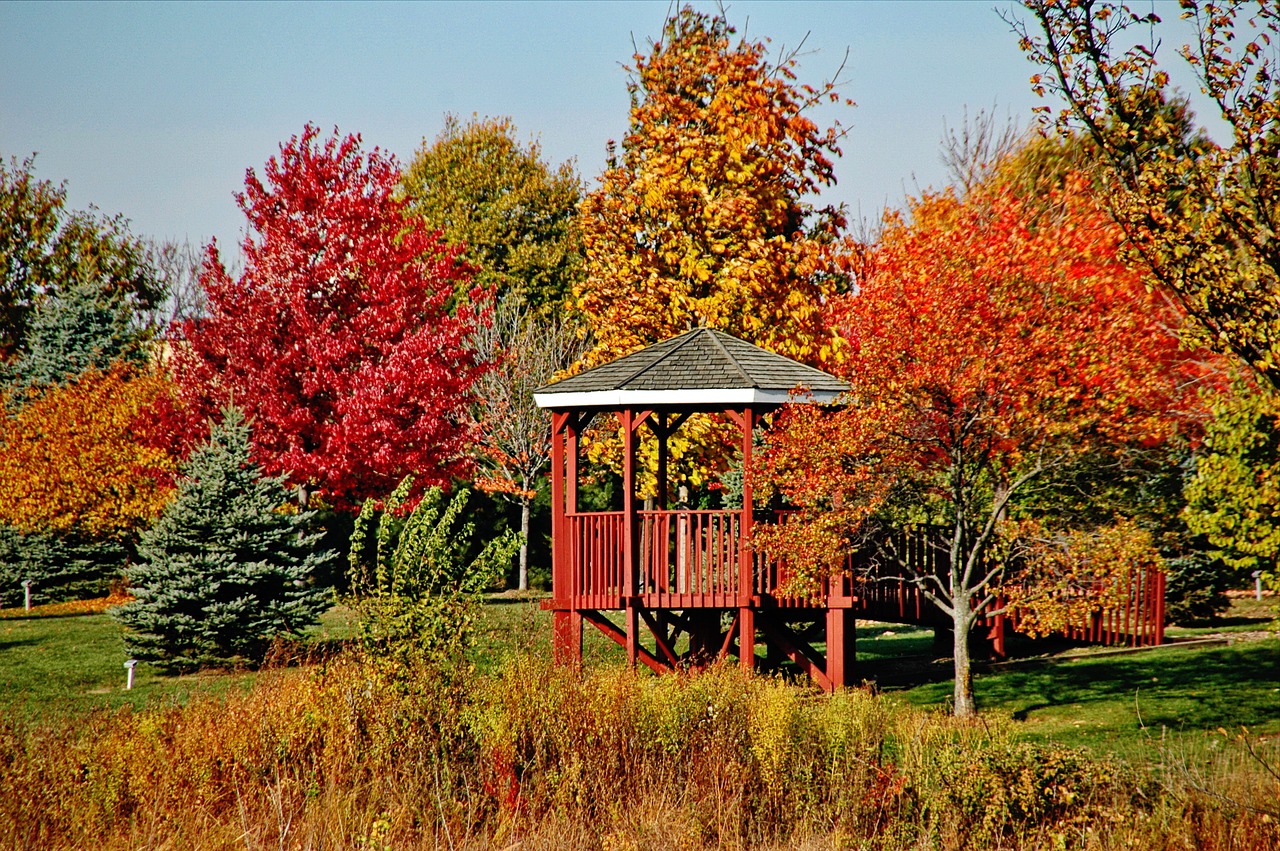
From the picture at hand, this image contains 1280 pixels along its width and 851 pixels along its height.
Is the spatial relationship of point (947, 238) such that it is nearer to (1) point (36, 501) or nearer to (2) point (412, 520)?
(2) point (412, 520)

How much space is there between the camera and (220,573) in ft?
49.5

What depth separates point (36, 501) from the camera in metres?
22.8

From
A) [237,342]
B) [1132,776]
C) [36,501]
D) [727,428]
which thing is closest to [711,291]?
[727,428]

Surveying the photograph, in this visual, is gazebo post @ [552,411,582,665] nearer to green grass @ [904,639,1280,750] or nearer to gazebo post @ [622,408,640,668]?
gazebo post @ [622,408,640,668]

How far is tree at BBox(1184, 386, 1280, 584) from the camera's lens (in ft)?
37.0

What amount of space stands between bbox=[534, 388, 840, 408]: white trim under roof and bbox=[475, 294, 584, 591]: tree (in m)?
13.0

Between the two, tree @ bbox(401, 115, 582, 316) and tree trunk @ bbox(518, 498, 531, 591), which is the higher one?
tree @ bbox(401, 115, 582, 316)

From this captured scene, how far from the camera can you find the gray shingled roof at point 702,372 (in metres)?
12.5

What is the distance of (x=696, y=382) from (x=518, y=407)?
610 inches

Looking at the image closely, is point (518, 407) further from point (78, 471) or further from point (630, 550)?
point (630, 550)

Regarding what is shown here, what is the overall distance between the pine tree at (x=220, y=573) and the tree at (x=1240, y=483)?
11265mm

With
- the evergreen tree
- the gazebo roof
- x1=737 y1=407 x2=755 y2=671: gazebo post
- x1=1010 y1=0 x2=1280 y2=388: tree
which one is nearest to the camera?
x1=1010 y1=0 x2=1280 y2=388: tree

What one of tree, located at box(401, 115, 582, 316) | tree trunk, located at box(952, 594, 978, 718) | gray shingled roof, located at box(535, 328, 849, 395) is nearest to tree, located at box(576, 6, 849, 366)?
gray shingled roof, located at box(535, 328, 849, 395)

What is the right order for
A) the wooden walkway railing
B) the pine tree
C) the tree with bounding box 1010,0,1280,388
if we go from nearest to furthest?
the tree with bounding box 1010,0,1280,388 → the wooden walkway railing → the pine tree
